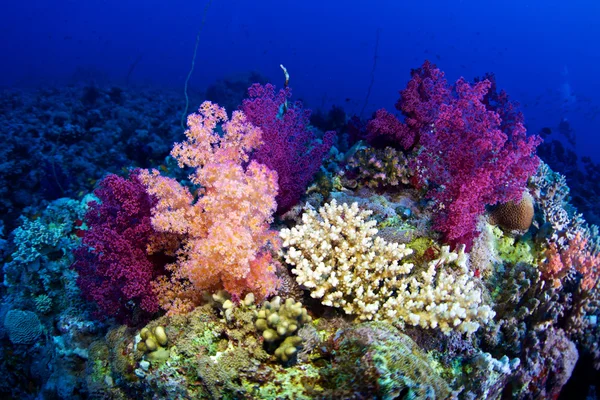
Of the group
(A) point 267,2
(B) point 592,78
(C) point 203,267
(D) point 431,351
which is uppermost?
(A) point 267,2

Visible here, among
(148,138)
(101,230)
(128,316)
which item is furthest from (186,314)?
(148,138)

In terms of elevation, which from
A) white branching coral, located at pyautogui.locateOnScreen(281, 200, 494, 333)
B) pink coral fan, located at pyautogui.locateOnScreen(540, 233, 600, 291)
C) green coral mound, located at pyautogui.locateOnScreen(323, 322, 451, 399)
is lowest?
green coral mound, located at pyautogui.locateOnScreen(323, 322, 451, 399)

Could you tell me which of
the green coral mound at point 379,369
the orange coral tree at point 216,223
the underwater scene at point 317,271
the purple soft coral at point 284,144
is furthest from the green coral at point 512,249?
the orange coral tree at point 216,223

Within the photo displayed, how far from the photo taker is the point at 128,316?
3.53 metres

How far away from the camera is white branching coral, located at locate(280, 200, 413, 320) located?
3.02 m

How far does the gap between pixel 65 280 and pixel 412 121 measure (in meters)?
5.93

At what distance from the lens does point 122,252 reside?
10.6ft

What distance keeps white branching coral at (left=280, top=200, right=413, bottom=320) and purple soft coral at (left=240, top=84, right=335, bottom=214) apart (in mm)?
830

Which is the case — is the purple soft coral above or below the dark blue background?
below

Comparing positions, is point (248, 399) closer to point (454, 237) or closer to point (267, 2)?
point (454, 237)

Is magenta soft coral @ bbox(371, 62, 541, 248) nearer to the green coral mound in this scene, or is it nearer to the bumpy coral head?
the bumpy coral head

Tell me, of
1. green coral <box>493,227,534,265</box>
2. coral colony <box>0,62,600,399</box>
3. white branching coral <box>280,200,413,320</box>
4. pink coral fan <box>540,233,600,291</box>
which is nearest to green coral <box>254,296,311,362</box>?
coral colony <box>0,62,600,399</box>

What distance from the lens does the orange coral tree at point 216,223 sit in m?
2.74

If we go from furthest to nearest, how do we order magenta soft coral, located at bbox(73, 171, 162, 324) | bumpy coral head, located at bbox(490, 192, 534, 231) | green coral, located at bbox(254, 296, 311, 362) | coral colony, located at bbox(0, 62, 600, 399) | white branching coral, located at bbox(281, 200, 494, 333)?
bumpy coral head, located at bbox(490, 192, 534, 231) → magenta soft coral, located at bbox(73, 171, 162, 324) → white branching coral, located at bbox(281, 200, 494, 333) → coral colony, located at bbox(0, 62, 600, 399) → green coral, located at bbox(254, 296, 311, 362)
